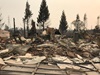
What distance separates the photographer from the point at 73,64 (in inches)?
395

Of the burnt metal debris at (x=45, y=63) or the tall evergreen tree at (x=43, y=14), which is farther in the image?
the tall evergreen tree at (x=43, y=14)

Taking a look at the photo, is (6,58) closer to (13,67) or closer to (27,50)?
(13,67)

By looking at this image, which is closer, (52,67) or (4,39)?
(52,67)

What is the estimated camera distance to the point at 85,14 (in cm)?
6838

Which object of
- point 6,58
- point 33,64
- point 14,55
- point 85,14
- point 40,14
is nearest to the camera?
point 33,64

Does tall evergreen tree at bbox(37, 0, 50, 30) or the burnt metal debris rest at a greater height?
A: tall evergreen tree at bbox(37, 0, 50, 30)

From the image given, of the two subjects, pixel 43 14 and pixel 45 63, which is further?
pixel 43 14

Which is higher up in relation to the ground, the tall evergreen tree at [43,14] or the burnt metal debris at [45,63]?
the tall evergreen tree at [43,14]

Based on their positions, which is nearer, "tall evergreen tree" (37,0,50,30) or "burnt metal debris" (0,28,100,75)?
"burnt metal debris" (0,28,100,75)

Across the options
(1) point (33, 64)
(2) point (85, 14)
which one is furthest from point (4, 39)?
(2) point (85, 14)

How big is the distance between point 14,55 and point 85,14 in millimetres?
58538

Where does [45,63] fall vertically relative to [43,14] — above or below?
below

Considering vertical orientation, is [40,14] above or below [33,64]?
above

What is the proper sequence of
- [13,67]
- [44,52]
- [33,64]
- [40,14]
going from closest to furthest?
1. [13,67]
2. [33,64]
3. [44,52]
4. [40,14]
